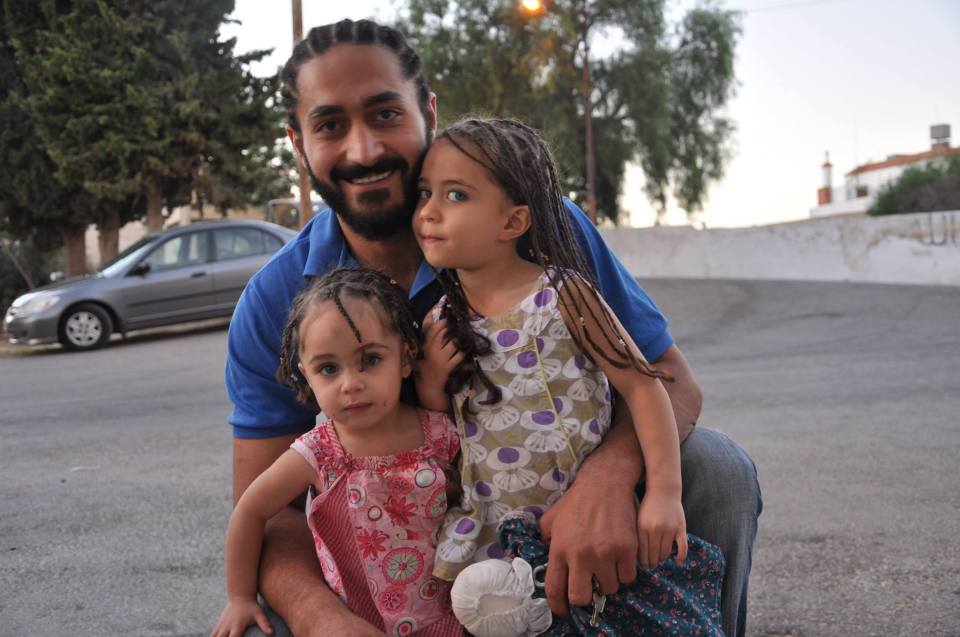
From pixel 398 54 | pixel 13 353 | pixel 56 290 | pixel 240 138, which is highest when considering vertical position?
pixel 240 138

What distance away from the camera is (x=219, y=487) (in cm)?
548

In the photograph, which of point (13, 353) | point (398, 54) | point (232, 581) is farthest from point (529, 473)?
point (13, 353)

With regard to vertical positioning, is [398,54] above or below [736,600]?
above

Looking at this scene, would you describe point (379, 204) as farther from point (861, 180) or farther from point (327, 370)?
point (861, 180)

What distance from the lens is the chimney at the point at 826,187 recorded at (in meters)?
72.4

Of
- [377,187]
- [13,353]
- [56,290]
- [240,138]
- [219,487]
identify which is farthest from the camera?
[240,138]

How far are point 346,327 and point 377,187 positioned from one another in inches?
23.8

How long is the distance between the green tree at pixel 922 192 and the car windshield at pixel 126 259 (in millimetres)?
20959

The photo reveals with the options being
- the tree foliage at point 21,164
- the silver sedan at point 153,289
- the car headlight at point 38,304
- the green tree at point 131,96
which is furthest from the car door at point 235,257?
the tree foliage at point 21,164

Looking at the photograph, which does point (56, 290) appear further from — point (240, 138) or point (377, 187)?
point (377, 187)

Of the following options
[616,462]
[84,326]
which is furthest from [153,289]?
[616,462]

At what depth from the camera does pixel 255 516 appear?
2.14 meters

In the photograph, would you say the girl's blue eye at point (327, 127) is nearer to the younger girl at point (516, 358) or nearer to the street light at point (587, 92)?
the younger girl at point (516, 358)

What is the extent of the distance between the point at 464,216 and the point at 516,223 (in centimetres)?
13
